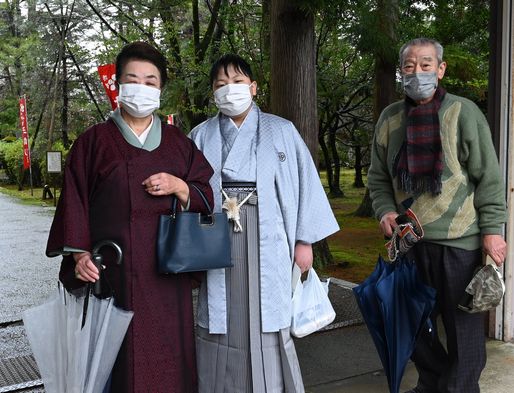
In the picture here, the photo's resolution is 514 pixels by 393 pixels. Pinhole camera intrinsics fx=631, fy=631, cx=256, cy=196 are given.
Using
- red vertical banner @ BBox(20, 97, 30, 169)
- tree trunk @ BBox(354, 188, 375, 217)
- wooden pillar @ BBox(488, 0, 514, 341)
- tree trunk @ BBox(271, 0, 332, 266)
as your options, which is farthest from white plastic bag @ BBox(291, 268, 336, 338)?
red vertical banner @ BBox(20, 97, 30, 169)

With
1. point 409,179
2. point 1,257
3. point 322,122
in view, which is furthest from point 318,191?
point 322,122

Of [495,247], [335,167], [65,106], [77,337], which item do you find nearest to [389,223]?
[495,247]

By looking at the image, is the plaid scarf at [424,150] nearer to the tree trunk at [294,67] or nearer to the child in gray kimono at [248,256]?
the child in gray kimono at [248,256]

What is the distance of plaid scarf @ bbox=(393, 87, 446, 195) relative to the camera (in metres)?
3.13

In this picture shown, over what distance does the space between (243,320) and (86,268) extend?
0.80 meters

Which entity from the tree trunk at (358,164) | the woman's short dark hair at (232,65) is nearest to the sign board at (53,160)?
the tree trunk at (358,164)

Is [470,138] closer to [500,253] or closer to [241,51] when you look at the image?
[500,253]

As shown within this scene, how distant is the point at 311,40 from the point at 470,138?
3925 mm

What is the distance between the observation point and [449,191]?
316cm

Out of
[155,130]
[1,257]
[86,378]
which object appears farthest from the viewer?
[1,257]

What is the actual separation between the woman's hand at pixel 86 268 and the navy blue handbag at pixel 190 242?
0.27 m

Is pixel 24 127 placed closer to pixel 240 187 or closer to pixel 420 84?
pixel 240 187

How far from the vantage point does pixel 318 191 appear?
319 centimetres

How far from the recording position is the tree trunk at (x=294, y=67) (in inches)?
258
